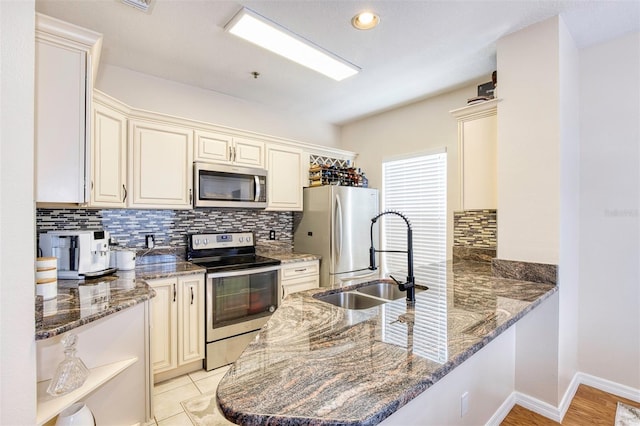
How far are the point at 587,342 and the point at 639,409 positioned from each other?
456 mm

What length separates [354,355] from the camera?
3.34 ft

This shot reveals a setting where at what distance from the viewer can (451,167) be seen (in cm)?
325

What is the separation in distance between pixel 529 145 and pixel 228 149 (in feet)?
8.28

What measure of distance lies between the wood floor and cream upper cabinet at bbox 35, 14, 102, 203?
2.82 m

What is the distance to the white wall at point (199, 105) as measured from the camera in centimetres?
274

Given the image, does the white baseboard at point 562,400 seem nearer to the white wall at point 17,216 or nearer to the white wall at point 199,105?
the white wall at point 17,216

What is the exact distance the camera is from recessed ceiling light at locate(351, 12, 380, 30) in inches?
78.2

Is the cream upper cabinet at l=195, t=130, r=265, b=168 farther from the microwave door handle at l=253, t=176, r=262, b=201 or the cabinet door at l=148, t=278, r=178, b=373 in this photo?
the cabinet door at l=148, t=278, r=178, b=373

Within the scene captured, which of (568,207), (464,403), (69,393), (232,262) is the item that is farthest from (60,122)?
(568,207)

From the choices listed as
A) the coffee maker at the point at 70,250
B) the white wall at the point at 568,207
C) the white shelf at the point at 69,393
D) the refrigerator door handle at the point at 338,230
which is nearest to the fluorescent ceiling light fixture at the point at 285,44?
the refrigerator door handle at the point at 338,230

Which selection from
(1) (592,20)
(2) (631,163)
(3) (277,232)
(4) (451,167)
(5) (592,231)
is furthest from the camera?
(3) (277,232)

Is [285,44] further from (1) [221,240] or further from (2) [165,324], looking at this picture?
(2) [165,324]

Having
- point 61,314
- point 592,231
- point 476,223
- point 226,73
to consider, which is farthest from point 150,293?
point 592,231

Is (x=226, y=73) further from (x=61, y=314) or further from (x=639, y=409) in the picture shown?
(x=639, y=409)
